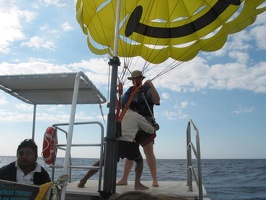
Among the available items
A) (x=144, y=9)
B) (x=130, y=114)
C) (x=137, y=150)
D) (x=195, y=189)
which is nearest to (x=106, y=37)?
(x=144, y=9)

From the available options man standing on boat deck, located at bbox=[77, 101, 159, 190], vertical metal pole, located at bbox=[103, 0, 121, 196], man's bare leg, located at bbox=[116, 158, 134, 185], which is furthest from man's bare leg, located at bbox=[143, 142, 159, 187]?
vertical metal pole, located at bbox=[103, 0, 121, 196]

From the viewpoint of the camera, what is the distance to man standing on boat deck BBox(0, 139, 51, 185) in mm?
3137

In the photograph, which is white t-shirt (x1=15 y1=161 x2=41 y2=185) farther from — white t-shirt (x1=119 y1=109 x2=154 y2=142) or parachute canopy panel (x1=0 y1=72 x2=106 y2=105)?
white t-shirt (x1=119 y1=109 x2=154 y2=142)

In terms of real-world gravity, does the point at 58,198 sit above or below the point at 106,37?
below

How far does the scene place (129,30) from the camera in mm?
5352

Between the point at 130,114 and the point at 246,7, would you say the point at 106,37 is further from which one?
the point at 246,7

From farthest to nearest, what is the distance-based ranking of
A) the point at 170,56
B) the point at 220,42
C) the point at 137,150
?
1. the point at 170,56
2. the point at 220,42
3. the point at 137,150

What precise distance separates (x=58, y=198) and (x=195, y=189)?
8.75 feet

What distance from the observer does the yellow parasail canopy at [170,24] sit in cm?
581

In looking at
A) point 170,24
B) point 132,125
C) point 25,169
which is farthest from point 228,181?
point 25,169

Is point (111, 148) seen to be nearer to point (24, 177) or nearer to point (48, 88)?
point (24, 177)

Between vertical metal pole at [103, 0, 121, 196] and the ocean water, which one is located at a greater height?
vertical metal pole at [103, 0, 121, 196]

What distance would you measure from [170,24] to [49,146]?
3.58m

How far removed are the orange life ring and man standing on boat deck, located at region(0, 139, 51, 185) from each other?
4.46 ft
